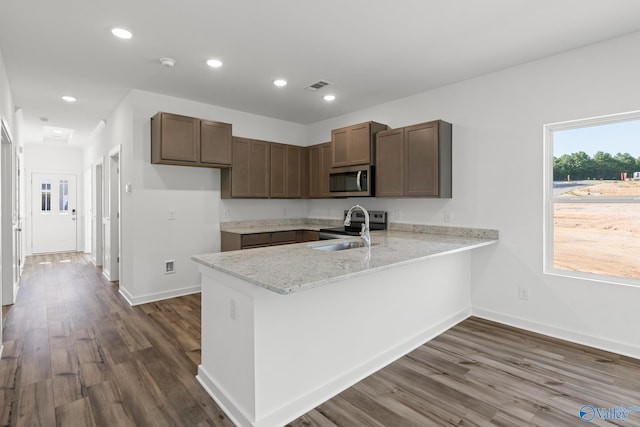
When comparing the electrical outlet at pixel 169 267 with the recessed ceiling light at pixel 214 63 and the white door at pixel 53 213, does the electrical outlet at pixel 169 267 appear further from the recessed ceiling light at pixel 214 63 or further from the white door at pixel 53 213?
the white door at pixel 53 213

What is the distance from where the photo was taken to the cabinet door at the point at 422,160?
361cm

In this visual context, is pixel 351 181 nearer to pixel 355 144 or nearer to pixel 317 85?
pixel 355 144

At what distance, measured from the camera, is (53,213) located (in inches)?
311

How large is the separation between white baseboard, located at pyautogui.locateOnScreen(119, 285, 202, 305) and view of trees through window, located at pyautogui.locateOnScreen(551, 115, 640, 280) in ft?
13.9

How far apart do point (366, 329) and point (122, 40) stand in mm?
3020

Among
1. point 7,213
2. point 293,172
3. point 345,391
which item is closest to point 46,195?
point 7,213

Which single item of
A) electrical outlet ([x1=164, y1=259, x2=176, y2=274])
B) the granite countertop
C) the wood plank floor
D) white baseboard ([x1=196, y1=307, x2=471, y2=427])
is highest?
the granite countertop

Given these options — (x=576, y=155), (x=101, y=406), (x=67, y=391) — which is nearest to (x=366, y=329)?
(x=101, y=406)

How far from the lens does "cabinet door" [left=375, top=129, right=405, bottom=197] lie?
3908 millimetres

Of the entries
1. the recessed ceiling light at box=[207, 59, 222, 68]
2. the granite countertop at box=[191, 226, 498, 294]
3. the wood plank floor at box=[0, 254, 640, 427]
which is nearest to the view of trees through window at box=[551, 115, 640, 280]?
the wood plank floor at box=[0, 254, 640, 427]

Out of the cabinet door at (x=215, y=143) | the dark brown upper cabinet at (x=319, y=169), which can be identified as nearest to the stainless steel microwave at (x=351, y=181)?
the dark brown upper cabinet at (x=319, y=169)

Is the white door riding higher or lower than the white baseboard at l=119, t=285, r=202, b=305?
higher

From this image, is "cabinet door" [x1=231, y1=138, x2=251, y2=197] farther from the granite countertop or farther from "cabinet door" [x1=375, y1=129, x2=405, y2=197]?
the granite countertop

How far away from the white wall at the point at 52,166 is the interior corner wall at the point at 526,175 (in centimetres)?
823
